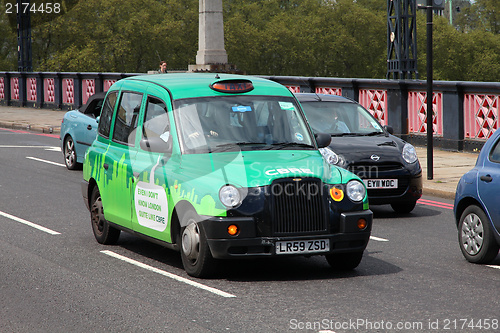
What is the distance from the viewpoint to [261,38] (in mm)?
89188

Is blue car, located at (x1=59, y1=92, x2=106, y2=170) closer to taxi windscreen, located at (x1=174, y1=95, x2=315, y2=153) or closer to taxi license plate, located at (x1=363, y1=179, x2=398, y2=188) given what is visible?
taxi license plate, located at (x1=363, y1=179, x2=398, y2=188)

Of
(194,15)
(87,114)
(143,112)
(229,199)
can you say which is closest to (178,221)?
(229,199)

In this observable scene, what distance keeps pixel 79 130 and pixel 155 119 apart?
28.3 ft

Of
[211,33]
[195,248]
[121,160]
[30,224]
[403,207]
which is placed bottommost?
[403,207]

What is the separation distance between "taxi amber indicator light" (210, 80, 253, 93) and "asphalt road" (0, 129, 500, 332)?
1.75 m

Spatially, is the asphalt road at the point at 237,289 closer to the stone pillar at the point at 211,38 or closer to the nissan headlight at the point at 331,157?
the nissan headlight at the point at 331,157

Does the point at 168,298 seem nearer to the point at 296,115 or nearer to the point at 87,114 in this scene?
the point at 296,115

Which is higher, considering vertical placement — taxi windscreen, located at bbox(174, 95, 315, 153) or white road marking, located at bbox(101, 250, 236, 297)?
taxi windscreen, located at bbox(174, 95, 315, 153)

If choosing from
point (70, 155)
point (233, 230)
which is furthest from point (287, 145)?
point (70, 155)

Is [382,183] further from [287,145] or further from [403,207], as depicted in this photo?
[287,145]

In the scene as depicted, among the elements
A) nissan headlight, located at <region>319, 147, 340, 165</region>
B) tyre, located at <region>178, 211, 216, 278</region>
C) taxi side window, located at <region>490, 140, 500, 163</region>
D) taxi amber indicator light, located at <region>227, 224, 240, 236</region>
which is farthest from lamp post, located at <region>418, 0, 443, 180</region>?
taxi amber indicator light, located at <region>227, 224, 240, 236</region>

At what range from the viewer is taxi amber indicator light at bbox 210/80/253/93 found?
8.48m

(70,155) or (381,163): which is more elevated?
(381,163)

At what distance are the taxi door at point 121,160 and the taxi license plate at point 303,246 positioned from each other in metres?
1.94
